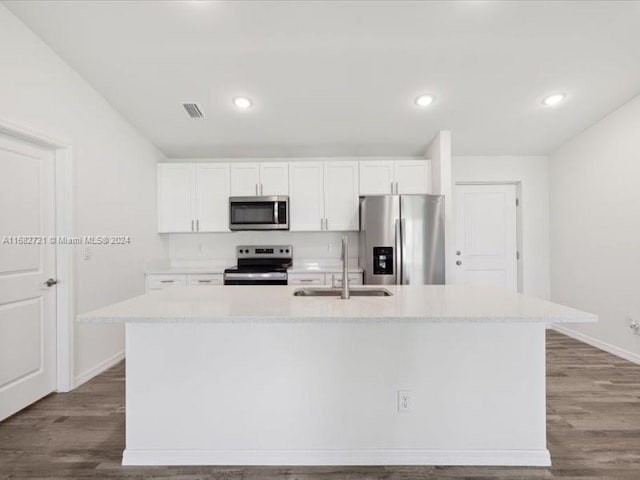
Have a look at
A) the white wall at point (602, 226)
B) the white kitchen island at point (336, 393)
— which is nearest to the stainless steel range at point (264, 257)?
the white kitchen island at point (336, 393)

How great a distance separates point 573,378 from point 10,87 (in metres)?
4.83

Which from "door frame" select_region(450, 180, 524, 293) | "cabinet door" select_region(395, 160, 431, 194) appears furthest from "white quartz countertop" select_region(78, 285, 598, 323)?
"door frame" select_region(450, 180, 524, 293)

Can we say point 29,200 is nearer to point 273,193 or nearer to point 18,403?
point 18,403

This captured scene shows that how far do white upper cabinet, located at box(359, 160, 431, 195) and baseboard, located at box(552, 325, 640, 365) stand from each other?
96.4 inches

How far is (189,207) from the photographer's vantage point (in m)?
4.12

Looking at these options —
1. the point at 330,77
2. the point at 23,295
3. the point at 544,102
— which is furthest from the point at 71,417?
the point at 544,102

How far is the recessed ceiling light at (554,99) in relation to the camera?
3.21m

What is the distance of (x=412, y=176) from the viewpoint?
405 cm

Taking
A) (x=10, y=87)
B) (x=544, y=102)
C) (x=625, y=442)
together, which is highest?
(x=544, y=102)

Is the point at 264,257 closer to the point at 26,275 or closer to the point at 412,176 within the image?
the point at 412,176

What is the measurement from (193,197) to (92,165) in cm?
123

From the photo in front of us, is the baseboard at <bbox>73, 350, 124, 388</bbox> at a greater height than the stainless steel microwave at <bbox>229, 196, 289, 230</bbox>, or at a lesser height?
lesser

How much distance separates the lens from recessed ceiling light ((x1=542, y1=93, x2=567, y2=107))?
3205 mm

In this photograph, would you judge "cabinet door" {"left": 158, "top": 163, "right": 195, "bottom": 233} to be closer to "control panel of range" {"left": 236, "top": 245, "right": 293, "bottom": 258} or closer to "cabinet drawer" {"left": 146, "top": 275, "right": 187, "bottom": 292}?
"cabinet drawer" {"left": 146, "top": 275, "right": 187, "bottom": 292}
